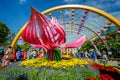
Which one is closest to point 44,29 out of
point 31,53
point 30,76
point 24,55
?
point 30,76

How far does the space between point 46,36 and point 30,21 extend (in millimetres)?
1100

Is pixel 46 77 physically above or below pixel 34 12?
below

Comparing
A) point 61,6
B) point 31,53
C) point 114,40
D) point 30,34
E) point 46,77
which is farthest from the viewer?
point 114,40

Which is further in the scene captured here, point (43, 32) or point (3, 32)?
point (3, 32)

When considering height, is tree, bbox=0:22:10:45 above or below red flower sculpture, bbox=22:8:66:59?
above

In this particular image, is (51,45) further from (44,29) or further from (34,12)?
(34,12)

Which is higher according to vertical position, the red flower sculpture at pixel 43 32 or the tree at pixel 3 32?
the tree at pixel 3 32

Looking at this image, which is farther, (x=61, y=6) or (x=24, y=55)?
(x=24, y=55)

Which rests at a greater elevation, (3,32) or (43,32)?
(3,32)

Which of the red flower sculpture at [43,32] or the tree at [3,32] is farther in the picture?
the tree at [3,32]

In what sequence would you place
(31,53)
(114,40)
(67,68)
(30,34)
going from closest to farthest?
(67,68) → (30,34) → (31,53) → (114,40)

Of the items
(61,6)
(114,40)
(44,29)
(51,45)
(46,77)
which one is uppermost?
(114,40)

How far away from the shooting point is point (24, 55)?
72.6ft

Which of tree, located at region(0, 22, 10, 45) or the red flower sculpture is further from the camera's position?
tree, located at region(0, 22, 10, 45)
